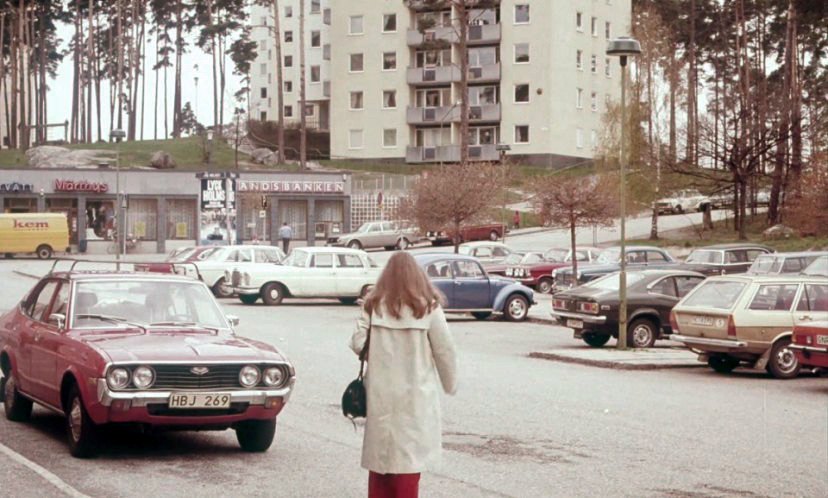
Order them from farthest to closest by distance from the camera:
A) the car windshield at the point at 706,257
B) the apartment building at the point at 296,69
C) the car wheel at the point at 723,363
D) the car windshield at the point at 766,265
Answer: the apartment building at the point at 296,69, the car windshield at the point at 706,257, the car windshield at the point at 766,265, the car wheel at the point at 723,363

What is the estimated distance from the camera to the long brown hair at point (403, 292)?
732cm

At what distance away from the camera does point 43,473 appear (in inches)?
410

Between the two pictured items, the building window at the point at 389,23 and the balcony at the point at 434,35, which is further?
the building window at the point at 389,23

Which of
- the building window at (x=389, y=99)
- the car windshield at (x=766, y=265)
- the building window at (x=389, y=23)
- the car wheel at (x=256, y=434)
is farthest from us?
the building window at (x=389, y=23)

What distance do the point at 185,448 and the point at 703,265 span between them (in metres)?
30.2

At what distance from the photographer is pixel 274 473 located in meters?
10.9

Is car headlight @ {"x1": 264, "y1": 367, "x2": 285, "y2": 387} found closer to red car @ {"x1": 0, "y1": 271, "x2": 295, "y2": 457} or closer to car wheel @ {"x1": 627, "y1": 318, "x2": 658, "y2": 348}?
red car @ {"x1": 0, "y1": 271, "x2": 295, "y2": 457}

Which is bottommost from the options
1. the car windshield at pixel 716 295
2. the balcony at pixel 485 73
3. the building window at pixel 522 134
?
the car windshield at pixel 716 295

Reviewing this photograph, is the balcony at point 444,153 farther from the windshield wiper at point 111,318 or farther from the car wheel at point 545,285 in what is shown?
the windshield wiper at point 111,318

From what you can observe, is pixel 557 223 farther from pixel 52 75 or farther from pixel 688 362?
pixel 52 75

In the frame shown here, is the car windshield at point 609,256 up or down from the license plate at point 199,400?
up

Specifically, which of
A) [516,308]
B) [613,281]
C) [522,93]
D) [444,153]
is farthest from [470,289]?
[444,153]

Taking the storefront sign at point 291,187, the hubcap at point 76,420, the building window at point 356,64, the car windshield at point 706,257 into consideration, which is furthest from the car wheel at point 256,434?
Result: the building window at point 356,64

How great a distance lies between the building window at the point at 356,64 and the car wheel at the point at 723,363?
8207 cm
